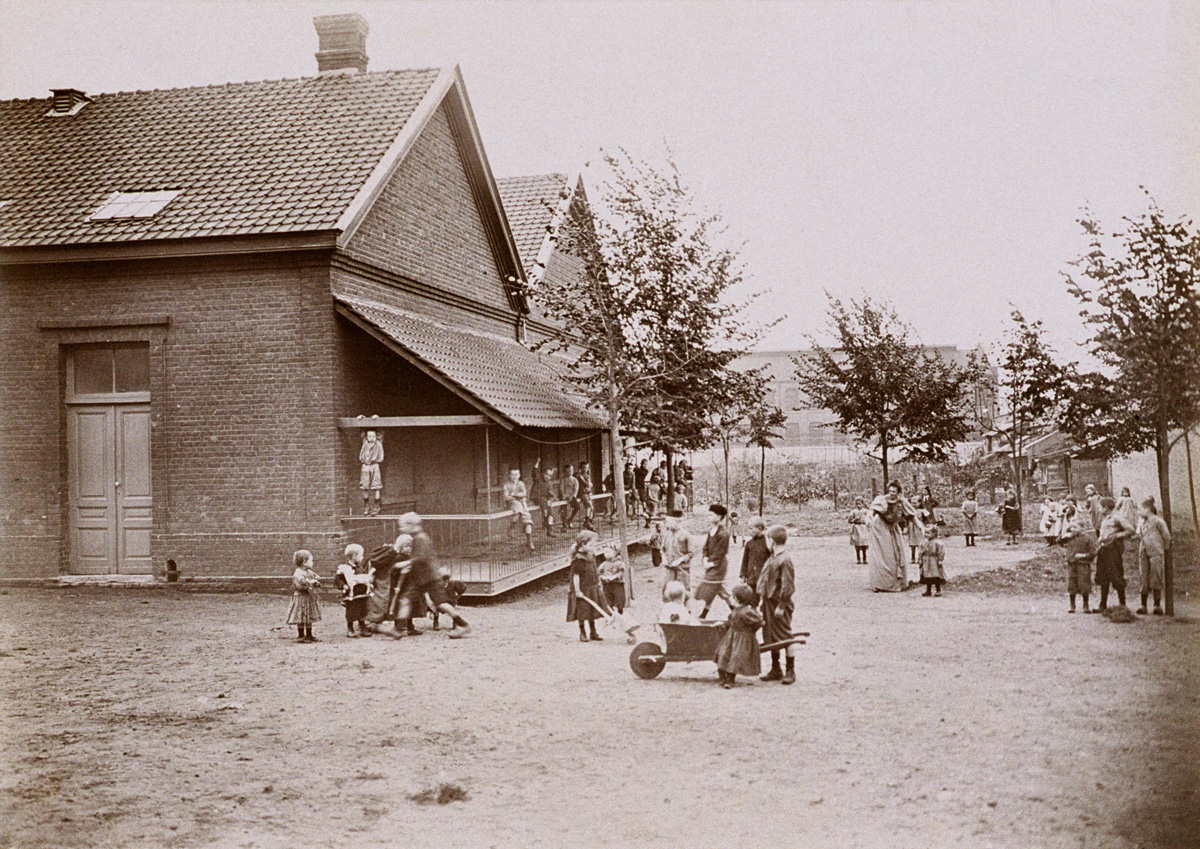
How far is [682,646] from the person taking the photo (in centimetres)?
823

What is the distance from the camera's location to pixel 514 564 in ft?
43.0

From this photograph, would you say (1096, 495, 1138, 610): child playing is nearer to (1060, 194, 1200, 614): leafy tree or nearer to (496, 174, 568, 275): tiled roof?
(1060, 194, 1200, 614): leafy tree

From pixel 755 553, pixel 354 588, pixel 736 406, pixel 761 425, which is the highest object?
pixel 736 406

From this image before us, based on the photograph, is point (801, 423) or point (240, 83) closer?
point (240, 83)

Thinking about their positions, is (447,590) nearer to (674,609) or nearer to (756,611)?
(674,609)

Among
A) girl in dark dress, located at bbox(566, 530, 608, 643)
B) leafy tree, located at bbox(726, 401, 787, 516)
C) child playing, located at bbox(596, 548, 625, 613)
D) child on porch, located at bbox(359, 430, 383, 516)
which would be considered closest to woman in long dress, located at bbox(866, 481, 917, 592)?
leafy tree, located at bbox(726, 401, 787, 516)

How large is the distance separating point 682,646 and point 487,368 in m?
6.72

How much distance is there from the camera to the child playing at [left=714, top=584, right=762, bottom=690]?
795 centimetres

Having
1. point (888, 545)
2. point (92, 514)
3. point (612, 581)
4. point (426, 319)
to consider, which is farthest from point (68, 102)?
point (888, 545)

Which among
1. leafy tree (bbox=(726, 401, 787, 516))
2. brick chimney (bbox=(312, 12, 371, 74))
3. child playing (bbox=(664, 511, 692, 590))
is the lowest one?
child playing (bbox=(664, 511, 692, 590))

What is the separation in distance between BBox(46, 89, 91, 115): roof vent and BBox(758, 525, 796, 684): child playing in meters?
8.62

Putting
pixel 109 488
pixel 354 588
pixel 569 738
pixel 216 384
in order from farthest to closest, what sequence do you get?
pixel 109 488
pixel 216 384
pixel 354 588
pixel 569 738

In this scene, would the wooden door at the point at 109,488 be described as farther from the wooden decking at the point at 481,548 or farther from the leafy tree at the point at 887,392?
the leafy tree at the point at 887,392

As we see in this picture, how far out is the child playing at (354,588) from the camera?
9641mm
